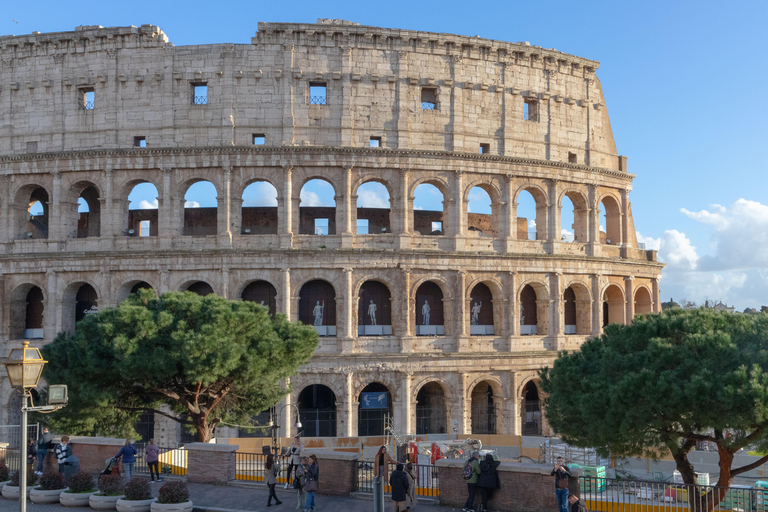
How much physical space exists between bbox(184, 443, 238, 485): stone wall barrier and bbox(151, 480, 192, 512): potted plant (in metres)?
2.53

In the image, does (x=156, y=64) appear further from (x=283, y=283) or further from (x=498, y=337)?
(x=498, y=337)

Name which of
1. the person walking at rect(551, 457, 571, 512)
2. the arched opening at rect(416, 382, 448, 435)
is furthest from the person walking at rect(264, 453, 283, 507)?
the arched opening at rect(416, 382, 448, 435)

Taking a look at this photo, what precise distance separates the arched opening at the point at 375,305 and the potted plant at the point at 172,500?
1773cm

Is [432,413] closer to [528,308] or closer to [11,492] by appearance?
[528,308]

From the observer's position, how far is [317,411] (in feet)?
108

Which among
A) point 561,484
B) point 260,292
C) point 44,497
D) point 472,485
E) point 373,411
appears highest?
point 260,292

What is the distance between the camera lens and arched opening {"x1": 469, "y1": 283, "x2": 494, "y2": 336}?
35.3 m

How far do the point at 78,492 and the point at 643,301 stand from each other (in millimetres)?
32013

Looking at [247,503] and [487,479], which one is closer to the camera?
[487,479]

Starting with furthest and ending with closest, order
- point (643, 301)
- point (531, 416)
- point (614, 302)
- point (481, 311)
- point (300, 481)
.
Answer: point (643, 301)
point (614, 302)
point (531, 416)
point (481, 311)
point (300, 481)

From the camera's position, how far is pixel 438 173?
111 ft

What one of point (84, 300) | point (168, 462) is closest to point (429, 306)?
point (168, 462)

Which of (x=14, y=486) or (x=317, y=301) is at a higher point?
(x=317, y=301)

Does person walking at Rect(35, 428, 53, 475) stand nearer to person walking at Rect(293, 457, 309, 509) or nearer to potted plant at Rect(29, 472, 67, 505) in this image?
potted plant at Rect(29, 472, 67, 505)
